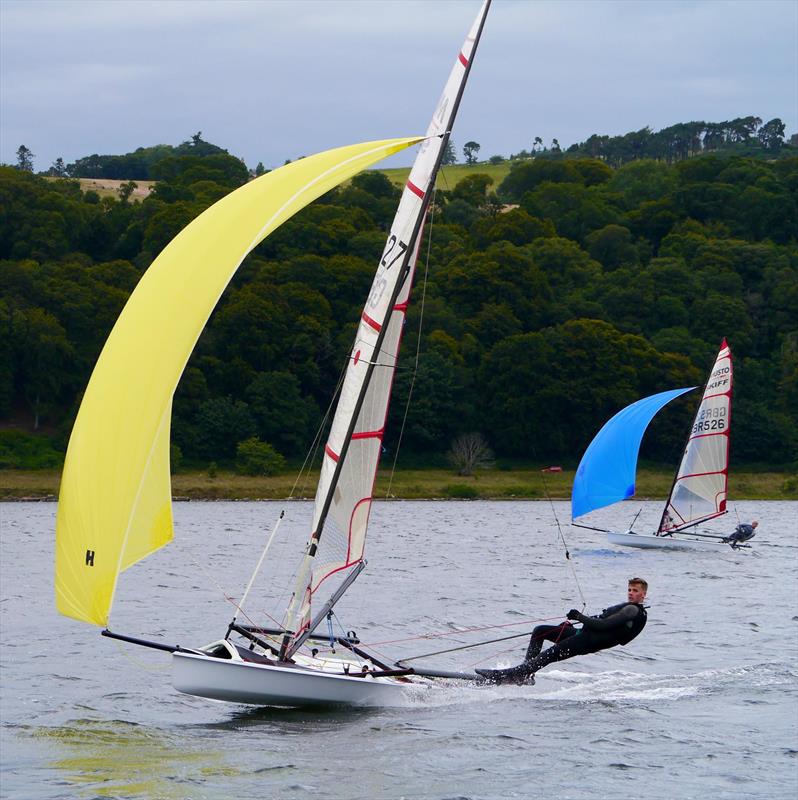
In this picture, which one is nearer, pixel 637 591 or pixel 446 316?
pixel 637 591

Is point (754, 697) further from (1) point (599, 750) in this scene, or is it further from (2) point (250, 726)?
(2) point (250, 726)

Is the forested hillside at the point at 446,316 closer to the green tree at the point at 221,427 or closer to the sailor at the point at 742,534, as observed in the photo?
the green tree at the point at 221,427

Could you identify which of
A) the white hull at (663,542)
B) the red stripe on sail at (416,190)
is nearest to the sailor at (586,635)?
the red stripe on sail at (416,190)

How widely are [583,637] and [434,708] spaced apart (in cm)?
172

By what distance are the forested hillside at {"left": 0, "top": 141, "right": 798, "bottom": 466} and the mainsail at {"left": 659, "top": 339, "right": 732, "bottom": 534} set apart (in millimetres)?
21815

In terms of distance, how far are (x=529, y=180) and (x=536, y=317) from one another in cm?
3908

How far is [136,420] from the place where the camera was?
428 inches

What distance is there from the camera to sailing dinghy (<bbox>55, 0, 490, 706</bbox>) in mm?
10766

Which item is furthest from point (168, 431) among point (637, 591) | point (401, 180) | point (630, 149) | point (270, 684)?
point (630, 149)

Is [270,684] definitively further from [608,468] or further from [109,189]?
[109,189]

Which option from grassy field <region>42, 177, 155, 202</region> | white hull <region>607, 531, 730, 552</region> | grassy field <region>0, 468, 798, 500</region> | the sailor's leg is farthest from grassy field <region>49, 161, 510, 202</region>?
the sailor's leg

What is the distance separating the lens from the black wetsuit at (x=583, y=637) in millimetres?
13266

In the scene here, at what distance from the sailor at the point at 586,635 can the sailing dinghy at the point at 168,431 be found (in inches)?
40.5

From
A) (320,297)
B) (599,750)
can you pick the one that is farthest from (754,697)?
Answer: (320,297)
